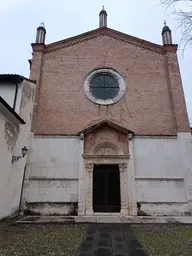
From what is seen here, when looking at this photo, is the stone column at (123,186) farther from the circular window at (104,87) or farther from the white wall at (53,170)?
the circular window at (104,87)

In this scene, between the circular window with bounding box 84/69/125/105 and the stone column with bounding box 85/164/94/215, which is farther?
the circular window with bounding box 84/69/125/105

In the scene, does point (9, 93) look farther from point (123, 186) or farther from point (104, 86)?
point (123, 186)

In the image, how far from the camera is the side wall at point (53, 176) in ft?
33.8

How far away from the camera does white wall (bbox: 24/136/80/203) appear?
413 inches

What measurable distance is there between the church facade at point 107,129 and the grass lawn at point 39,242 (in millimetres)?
4409

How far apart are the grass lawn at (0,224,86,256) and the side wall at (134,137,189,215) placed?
17.7 feet

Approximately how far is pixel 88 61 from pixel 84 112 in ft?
11.9

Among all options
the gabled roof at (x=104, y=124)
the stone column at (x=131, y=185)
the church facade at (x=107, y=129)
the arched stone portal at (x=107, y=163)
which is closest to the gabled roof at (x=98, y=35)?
the church facade at (x=107, y=129)

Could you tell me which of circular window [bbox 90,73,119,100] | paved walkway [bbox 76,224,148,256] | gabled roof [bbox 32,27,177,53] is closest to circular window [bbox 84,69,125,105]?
circular window [bbox 90,73,119,100]

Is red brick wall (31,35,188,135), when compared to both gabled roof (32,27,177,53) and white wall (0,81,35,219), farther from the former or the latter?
white wall (0,81,35,219)

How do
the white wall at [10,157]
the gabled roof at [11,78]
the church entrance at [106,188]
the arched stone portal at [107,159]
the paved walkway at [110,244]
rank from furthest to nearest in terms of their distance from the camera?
the church entrance at [106,188]
the arched stone portal at [107,159]
the gabled roof at [11,78]
the white wall at [10,157]
the paved walkway at [110,244]

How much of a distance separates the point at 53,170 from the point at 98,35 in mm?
9425

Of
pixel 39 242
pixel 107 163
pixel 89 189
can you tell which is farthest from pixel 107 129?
pixel 39 242

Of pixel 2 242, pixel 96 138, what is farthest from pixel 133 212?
pixel 2 242
